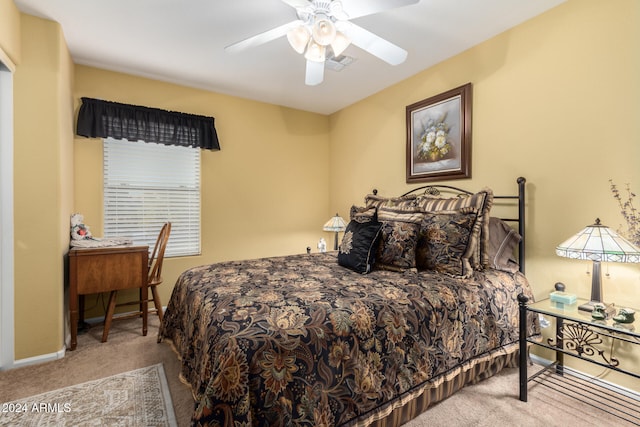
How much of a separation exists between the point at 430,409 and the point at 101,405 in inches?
77.2

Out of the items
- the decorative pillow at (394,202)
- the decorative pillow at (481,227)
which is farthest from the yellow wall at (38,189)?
the decorative pillow at (481,227)

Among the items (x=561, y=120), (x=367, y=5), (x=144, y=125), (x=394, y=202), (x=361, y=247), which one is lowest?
(x=361, y=247)

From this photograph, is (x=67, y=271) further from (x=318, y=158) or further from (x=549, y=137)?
(x=549, y=137)

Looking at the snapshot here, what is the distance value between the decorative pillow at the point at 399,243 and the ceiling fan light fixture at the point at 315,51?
1.29 m

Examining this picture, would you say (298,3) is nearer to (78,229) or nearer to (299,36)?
(299,36)

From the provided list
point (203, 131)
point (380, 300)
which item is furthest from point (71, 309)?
point (380, 300)

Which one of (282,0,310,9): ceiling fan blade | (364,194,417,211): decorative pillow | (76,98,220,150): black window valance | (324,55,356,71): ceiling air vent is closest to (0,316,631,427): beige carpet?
(364,194,417,211): decorative pillow

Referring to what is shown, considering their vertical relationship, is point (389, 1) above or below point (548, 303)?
above

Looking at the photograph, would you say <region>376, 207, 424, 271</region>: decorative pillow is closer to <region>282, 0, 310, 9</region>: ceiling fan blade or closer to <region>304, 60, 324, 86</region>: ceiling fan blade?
<region>304, 60, 324, 86</region>: ceiling fan blade

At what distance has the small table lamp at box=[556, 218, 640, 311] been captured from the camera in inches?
61.7

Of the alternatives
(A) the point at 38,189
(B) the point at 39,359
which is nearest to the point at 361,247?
(A) the point at 38,189

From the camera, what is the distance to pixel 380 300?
5.18 ft

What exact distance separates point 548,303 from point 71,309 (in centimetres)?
357

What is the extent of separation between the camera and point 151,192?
337 centimetres
